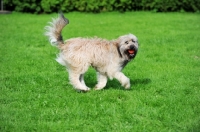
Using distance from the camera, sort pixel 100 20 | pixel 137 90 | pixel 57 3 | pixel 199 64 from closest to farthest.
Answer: pixel 137 90 < pixel 199 64 < pixel 100 20 < pixel 57 3

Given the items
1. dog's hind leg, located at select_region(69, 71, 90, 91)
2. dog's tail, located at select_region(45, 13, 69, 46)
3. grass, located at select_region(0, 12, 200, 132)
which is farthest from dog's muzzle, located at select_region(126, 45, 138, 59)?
dog's tail, located at select_region(45, 13, 69, 46)

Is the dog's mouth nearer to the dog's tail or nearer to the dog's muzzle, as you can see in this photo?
the dog's muzzle

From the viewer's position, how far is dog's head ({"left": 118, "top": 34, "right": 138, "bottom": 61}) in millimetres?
7906

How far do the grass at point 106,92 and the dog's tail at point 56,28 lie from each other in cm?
108

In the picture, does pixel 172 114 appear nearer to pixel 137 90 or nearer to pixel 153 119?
pixel 153 119

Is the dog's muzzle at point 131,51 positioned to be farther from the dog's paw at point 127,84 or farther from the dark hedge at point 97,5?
the dark hedge at point 97,5

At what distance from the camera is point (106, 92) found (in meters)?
8.26

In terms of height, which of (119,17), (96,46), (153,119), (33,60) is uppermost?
(96,46)

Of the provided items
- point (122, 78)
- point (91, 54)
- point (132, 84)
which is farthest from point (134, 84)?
point (91, 54)

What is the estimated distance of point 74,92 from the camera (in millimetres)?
8344

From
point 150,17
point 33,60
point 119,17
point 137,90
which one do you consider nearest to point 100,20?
point 119,17

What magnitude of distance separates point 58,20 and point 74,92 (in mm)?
1558

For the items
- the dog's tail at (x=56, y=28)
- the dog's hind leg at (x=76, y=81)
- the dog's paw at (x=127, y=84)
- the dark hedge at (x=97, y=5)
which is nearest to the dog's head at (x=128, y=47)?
the dog's paw at (x=127, y=84)

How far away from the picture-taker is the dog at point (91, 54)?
8070 mm
